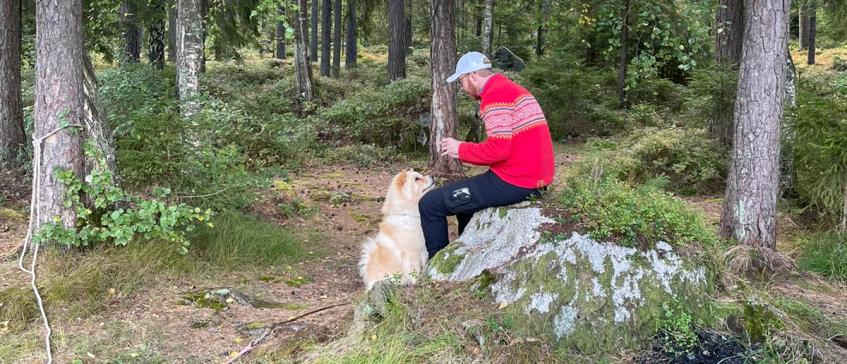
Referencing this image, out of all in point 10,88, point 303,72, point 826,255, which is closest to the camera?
point 826,255

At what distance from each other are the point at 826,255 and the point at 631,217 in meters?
3.09

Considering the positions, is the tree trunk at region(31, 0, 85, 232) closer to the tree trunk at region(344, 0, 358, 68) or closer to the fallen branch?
the fallen branch

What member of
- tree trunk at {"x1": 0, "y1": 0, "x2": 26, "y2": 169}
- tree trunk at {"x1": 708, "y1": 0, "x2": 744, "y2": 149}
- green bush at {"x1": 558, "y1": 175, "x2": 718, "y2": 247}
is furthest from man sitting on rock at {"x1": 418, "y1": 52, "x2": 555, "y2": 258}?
tree trunk at {"x1": 0, "y1": 0, "x2": 26, "y2": 169}

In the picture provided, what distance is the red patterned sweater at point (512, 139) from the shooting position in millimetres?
4184

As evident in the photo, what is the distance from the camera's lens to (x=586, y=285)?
355 centimetres

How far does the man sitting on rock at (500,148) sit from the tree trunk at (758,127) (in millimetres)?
2129

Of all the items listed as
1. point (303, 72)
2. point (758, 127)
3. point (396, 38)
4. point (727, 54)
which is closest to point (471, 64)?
point (758, 127)

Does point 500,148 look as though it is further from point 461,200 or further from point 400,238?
point 400,238

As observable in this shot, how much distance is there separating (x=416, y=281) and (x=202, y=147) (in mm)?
2985

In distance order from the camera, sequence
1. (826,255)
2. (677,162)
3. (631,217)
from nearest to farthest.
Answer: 1. (631,217)
2. (826,255)
3. (677,162)

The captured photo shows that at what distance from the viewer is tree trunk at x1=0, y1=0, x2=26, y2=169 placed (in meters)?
7.82

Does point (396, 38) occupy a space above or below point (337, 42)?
below

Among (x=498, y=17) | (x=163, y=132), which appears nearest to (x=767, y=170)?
(x=163, y=132)

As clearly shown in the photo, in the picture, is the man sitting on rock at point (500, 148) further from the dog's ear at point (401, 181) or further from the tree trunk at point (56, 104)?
the tree trunk at point (56, 104)
